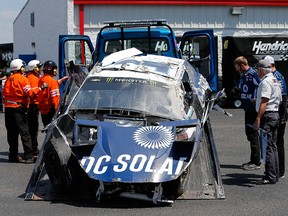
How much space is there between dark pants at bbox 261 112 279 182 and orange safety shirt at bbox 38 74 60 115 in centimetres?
421

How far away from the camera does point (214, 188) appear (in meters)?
9.27

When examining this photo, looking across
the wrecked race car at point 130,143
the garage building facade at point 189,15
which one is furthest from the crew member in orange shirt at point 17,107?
the garage building facade at point 189,15

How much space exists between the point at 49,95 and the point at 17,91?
634 millimetres

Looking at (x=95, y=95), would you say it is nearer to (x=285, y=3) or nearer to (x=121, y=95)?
(x=121, y=95)

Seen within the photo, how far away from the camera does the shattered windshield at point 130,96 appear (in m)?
9.97

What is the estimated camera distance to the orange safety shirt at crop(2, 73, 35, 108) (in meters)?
12.2

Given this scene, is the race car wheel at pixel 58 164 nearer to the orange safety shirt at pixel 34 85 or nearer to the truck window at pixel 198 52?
the orange safety shirt at pixel 34 85

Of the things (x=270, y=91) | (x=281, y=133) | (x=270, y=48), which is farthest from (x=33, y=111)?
(x=270, y=48)

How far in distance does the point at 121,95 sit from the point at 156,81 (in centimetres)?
76

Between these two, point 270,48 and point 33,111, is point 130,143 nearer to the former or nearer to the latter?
point 33,111

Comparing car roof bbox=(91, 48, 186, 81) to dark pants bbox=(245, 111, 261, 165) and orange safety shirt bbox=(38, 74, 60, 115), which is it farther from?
dark pants bbox=(245, 111, 261, 165)

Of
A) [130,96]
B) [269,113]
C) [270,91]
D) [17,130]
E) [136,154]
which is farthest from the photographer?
[17,130]

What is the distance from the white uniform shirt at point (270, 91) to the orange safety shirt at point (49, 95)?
410 centimetres

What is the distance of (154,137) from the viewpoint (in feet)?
29.1
